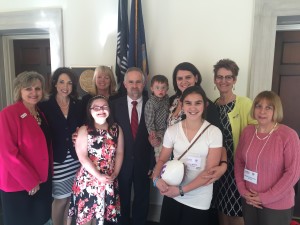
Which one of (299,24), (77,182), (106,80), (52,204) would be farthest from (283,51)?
(52,204)

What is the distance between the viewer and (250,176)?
64.7 inches

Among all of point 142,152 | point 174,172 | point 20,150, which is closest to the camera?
point 174,172

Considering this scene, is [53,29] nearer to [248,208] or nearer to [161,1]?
[161,1]

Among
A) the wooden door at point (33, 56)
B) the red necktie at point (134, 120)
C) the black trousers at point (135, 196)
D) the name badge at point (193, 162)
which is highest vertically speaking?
the wooden door at point (33, 56)

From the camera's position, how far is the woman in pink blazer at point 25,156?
68.8 inches

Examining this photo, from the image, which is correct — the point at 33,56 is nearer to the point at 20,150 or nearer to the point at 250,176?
the point at 20,150

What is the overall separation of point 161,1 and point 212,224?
230 cm

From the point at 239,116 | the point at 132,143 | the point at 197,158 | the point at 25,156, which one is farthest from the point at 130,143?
the point at 239,116

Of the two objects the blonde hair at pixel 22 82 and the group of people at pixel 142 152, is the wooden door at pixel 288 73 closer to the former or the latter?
the group of people at pixel 142 152

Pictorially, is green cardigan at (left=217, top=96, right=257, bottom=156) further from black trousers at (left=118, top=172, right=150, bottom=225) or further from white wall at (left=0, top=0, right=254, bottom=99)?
black trousers at (left=118, top=172, right=150, bottom=225)

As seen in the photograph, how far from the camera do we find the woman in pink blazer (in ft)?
5.74

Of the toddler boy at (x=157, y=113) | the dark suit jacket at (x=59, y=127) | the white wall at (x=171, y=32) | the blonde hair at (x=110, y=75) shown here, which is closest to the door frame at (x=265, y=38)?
the white wall at (x=171, y=32)

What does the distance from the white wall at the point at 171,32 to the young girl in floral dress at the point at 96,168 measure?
98 cm

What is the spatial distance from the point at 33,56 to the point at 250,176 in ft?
10.8
